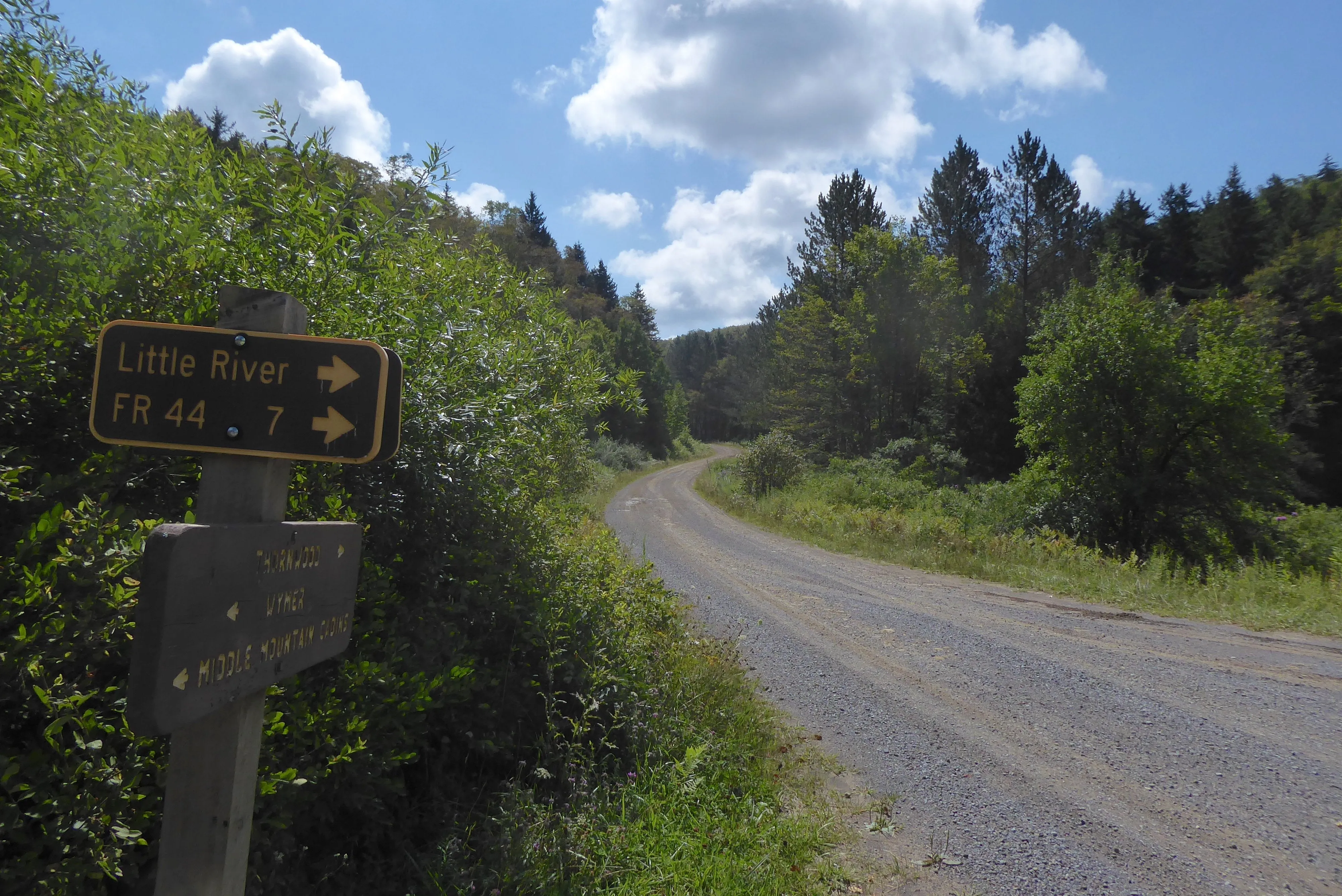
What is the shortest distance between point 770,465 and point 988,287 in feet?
77.3

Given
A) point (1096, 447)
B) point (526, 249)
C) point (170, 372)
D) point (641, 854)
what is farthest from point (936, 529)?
point (526, 249)

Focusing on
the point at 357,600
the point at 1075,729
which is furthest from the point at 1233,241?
the point at 357,600

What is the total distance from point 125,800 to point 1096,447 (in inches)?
767

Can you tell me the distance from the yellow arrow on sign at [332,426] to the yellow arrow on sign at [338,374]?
6cm

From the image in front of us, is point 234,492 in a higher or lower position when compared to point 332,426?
lower

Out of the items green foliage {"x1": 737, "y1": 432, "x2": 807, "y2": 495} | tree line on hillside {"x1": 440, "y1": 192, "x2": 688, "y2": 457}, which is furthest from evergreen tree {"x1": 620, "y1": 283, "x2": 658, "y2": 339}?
green foliage {"x1": 737, "y1": 432, "x2": 807, "y2": 495}

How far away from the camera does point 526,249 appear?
39.0 m

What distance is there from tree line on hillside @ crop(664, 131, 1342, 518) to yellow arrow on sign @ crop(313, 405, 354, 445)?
1324 inches

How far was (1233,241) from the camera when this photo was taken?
3831 cm

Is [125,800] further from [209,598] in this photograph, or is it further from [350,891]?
[209,598]

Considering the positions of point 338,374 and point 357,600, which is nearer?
point 338,374

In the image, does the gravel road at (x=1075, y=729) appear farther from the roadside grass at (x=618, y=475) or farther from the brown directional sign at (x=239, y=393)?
the brown directional sign at (x=239, y=393)

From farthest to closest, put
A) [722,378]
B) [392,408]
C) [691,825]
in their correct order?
[722,378]
[691,825]
[392,408]

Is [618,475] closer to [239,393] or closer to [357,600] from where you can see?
[357,600]
